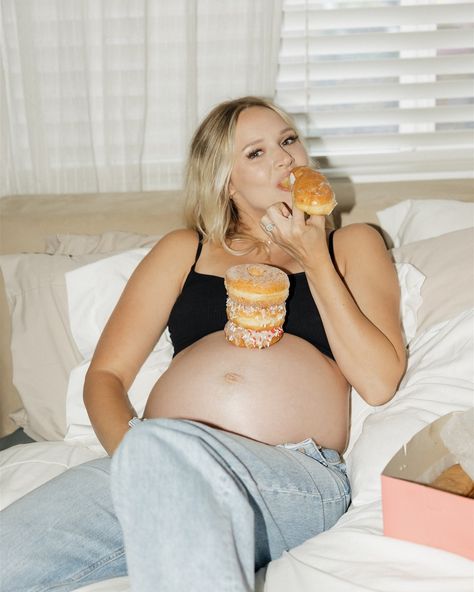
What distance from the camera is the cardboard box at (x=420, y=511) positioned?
1.18m

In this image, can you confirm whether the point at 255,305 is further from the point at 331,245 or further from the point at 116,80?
the point at 116,80

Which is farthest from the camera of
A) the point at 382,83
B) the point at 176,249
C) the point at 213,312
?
the point at 382,83

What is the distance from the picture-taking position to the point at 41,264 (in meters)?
2.19

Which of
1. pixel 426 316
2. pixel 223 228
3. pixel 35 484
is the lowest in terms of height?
pixel 35 484

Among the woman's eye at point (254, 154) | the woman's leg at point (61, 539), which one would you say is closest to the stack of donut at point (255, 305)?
the woman's eye at point (254, 154)

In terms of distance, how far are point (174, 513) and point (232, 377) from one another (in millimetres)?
582

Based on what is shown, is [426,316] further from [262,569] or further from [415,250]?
[262,569]

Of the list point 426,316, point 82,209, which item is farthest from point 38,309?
point 426,316

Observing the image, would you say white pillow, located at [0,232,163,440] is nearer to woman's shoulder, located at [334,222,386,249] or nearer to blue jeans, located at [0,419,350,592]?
blue jeans, located at [0,419,350,592]

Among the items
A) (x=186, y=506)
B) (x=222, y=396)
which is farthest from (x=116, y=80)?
(x=186, y=506)

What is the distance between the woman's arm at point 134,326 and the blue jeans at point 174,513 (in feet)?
0.87

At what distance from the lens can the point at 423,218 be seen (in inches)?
87.7

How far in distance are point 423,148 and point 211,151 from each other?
3.67 feet

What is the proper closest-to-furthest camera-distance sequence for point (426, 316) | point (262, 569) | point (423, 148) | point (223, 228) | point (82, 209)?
point (262, 569)
point (426, 316)
point (223, 228)
point (82, 209)
point (423, 148)
